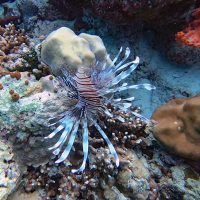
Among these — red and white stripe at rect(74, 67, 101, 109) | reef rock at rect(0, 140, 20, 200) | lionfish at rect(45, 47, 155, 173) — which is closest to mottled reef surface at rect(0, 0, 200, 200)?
reef rock at rect(0, 140, 20, 200)

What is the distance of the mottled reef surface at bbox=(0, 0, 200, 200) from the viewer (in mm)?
2908

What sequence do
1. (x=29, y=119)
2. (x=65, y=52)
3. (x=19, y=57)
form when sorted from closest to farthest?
(x=29, y=119) → (x=65, y=52) → (x=19, y=57)

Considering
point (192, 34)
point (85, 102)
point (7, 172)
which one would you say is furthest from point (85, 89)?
point (192, 34)

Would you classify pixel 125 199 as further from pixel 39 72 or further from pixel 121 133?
pixel 39 72

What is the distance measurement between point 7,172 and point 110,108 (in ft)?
4.74

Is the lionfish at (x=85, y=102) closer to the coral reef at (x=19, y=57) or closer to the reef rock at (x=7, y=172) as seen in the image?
the reef rock at (x=7, y=172)

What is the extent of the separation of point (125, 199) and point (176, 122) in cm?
113

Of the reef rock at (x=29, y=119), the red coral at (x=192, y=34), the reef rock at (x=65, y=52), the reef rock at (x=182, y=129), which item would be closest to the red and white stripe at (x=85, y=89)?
the reef rock at (x=29, y=119)

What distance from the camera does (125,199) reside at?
313cm

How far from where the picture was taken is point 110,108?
11.7 ft

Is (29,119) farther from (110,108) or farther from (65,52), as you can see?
(110,108)

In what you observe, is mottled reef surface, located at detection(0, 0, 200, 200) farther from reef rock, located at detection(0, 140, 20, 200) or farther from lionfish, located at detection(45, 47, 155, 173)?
lionfish, located at detection(45, 47, 155, 173)

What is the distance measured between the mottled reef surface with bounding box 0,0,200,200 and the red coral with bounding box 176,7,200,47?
11 centimetres

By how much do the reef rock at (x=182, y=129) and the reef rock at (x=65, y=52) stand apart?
47.0 inches
